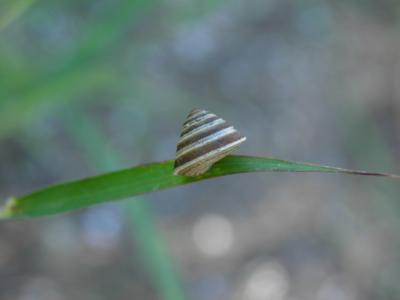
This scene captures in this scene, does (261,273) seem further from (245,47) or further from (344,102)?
(245,47)

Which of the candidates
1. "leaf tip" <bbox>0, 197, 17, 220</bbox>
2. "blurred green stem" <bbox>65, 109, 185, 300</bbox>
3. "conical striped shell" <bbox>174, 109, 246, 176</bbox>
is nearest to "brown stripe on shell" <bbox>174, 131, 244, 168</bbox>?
"conical striped shell" <bbox>174, 109, 246, 176</bbox>

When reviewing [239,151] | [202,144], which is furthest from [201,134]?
[239,151]

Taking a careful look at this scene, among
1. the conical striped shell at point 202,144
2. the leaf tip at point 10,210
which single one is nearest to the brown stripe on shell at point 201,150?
the conical striped shell at point 202,144

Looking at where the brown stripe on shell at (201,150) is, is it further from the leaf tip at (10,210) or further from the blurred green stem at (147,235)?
the blurred green stem at (147,235)

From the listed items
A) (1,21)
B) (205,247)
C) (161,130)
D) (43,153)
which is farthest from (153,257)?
(161,130)

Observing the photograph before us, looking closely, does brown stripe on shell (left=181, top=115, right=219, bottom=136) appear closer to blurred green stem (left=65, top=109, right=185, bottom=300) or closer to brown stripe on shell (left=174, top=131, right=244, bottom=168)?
brown stripe on shell (left=174, top=131, right=244, bottom=168)

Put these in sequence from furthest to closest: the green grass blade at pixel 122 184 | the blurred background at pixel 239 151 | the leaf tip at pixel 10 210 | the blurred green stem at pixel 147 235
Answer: the blurred background at pixel 239 151
the blurred green stem at pixel 147 235
the leaf tip at pixel 10 210
the green grass blade at pixel 122 184
